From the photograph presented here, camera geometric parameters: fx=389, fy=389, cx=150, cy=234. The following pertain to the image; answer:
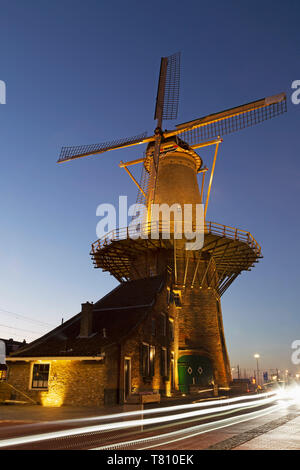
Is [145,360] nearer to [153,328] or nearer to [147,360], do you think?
[147,360]

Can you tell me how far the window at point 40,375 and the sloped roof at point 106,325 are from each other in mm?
720

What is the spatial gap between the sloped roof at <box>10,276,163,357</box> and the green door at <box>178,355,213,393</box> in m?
6.98

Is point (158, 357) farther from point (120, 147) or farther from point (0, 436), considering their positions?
point (120, 147)

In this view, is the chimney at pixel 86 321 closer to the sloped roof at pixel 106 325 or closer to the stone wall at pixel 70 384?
the sloped roof at pixel 106 325

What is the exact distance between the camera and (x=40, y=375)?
19.8 metres

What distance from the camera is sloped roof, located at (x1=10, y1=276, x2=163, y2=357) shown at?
770 inches

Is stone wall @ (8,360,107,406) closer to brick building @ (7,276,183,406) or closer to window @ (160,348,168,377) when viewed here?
brick building @ (7,276,183,406)

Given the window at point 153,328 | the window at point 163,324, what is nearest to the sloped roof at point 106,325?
the window at point 153,328

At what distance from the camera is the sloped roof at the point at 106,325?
19.5 m

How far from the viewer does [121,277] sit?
119ft

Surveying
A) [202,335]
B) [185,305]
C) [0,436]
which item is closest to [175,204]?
[185,305]

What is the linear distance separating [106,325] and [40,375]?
176 inches
